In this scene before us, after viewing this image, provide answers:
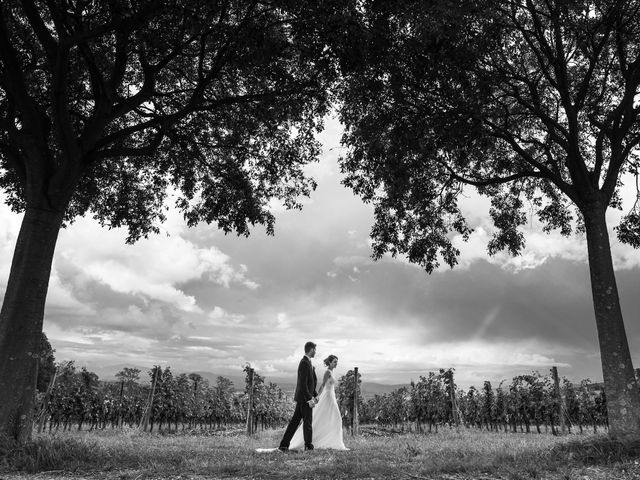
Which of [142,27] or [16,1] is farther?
[16,1]

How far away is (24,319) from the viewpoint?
9023mm

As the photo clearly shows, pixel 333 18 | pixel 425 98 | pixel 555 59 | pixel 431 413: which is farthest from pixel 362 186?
pixel 431 413

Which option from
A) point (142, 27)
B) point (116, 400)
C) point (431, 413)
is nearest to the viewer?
point (142, 27)

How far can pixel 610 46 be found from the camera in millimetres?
12352

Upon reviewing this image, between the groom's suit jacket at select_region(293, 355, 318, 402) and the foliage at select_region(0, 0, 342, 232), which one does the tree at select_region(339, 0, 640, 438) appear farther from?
the groom's suit jacket at select_region(293, 355, 318, 402)

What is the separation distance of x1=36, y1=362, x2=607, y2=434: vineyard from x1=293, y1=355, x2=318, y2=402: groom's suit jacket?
11.9 m

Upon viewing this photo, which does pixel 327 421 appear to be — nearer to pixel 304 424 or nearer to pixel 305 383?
pixel 304 424

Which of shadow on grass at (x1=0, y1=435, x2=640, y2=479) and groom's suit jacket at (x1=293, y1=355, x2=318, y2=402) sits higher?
groom's suit jacket at (x1=293, y1=355, x2=318, y2=402)

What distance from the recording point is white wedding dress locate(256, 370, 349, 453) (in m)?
10.7

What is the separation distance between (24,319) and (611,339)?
1123 centimetres

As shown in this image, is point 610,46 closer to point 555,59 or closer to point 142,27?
point 555,59

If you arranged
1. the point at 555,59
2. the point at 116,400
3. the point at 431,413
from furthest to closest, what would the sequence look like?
the point at 116,400 < the point at 431,413 < the point at 555,59

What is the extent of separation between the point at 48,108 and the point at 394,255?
1033 centimetres

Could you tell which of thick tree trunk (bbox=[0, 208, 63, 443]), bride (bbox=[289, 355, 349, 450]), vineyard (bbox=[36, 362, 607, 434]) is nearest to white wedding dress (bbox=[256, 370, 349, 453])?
bride (bbox=[289, 355, 349, 450])
